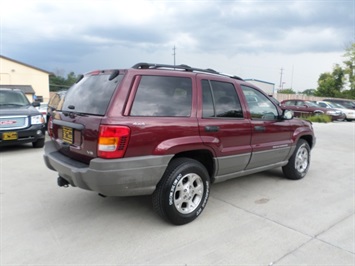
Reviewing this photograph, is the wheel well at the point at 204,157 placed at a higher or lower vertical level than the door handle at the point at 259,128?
lower

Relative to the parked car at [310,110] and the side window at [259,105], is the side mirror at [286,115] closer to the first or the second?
the side window at [259,105]

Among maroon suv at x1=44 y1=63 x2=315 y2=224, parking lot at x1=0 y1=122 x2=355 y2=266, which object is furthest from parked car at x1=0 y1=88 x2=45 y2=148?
maroon suv at x1=44 y1=63 x2=315 y2=224

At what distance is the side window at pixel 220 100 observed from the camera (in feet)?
12.4

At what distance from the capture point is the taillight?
2986mm

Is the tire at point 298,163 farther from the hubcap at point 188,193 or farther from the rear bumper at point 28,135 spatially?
the rear bumper at point 28,135

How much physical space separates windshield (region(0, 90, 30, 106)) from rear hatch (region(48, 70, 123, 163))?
5.14m

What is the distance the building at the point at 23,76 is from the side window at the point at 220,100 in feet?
111

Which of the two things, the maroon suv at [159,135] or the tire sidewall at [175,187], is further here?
the tire sidewall at [175,187]

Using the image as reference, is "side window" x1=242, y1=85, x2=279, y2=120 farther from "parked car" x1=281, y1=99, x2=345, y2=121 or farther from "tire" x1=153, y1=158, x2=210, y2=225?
"parked car" x1=281, y1=99, x2=345, y2=121

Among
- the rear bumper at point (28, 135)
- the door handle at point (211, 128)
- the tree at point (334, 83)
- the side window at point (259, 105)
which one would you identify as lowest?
the rear bumper at point (28, 135)

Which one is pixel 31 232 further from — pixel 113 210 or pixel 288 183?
pixel 288 183

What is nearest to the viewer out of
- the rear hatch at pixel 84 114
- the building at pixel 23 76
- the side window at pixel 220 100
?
the rear hatch at pixel 84 114

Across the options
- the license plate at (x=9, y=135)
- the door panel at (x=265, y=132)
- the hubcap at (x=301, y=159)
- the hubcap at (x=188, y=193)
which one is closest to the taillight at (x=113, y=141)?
the hubcap at (x=188, y=193)

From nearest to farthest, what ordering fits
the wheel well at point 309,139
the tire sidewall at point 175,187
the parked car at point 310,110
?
the tire sidewall at point 175,187 → the wheel well at point 309,139 → the parked car at point 310,110
